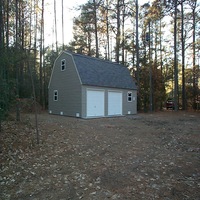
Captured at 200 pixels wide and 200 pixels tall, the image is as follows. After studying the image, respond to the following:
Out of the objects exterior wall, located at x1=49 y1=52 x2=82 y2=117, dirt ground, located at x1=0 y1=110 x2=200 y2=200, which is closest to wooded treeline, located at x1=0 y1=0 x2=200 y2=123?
exterior wall, located at x1=49 y1=52 x2=82 y2=117

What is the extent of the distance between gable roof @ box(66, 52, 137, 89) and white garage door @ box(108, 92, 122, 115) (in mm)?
752

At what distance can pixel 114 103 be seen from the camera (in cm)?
1619

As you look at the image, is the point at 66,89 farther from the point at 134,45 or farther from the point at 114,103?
the point at 134,45

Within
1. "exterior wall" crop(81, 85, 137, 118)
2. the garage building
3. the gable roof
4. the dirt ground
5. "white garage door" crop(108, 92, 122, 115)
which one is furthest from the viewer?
"white garage door" crop(108, 92, 122, 115)

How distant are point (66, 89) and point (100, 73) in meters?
3.08

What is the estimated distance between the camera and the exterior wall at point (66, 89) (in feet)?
47.2

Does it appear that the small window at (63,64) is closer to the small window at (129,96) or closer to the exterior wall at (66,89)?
the exterior wall at (66,89)

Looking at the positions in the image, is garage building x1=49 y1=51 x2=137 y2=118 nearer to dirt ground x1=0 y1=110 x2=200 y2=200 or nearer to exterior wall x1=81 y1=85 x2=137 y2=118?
exterior wall x1=81 y1=85 x2=137 y2=118

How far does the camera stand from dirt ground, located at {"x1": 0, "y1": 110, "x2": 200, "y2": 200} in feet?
11.6

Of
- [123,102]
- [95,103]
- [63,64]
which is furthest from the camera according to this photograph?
[123,102]

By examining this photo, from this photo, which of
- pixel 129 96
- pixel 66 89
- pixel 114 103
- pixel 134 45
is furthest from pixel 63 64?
pixel 134 45

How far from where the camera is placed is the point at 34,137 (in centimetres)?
725

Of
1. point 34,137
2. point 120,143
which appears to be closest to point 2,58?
point 34,137

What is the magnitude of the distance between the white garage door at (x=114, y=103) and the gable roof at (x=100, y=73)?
0.75m
